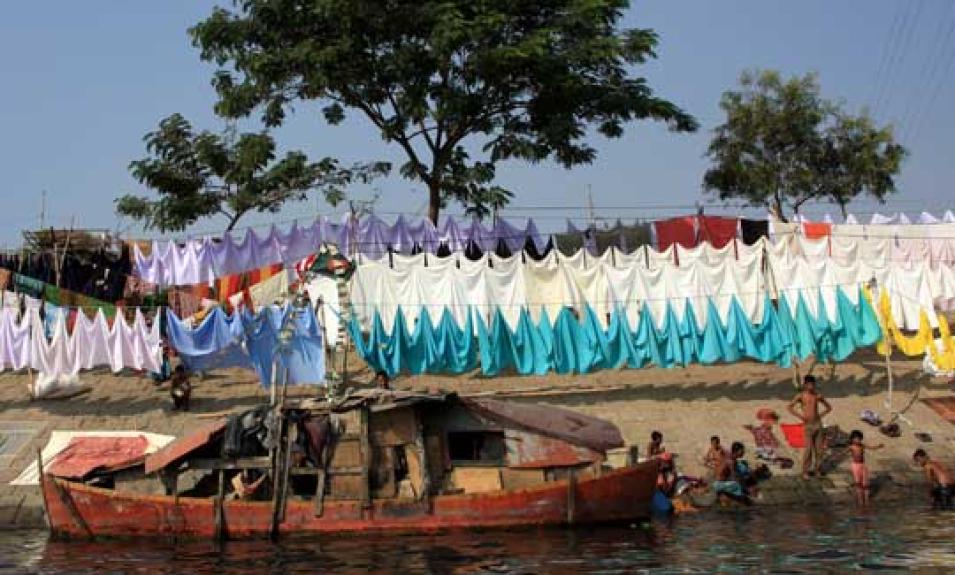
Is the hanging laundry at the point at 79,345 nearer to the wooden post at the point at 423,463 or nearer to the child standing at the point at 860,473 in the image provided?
the wooden post at the point at 423,463

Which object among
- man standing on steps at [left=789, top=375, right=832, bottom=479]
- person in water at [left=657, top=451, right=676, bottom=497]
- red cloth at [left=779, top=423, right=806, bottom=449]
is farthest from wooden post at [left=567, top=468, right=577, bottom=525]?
red cloth at [left=779, top=423, right=806, bottom=449]

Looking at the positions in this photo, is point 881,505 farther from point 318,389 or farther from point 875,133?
point 875,133

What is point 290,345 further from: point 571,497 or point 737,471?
point 737,471

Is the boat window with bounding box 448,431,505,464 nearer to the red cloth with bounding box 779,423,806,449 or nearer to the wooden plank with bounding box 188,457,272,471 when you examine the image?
the wooden plank with bounding box 188,457,272,471

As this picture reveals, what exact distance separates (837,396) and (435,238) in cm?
913

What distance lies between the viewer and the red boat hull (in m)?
16.7

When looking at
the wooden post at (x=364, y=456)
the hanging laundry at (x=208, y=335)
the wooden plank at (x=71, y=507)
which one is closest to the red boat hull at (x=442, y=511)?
the wooden post at (x=364, y=456)

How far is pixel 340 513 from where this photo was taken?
16812mm

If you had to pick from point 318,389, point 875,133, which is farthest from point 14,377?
point 875,133

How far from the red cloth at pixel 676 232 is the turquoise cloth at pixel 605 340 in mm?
2842

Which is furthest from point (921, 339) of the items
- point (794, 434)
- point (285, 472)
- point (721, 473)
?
point (285, 472)

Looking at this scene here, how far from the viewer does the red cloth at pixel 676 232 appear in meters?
24.1

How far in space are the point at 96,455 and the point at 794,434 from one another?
40.7ft

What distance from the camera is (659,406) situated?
22.7 meters
